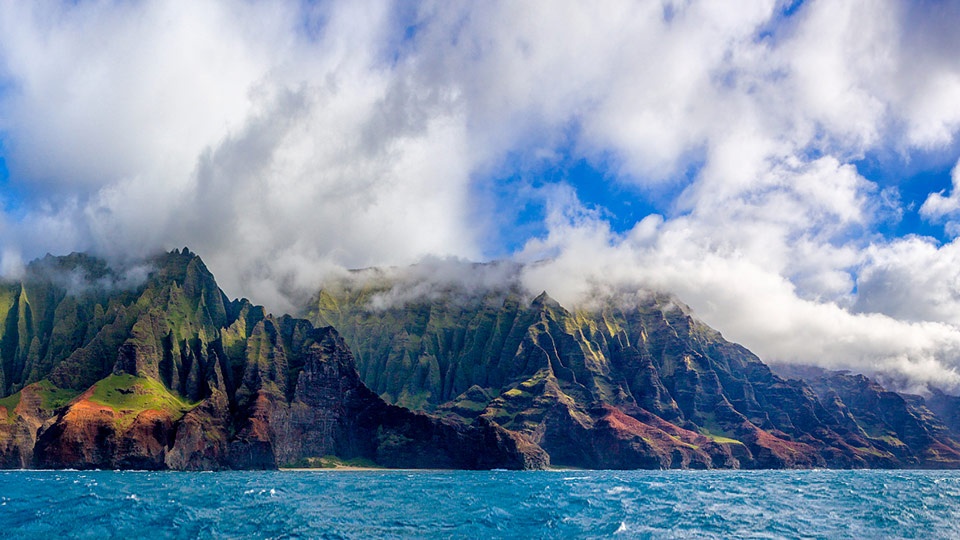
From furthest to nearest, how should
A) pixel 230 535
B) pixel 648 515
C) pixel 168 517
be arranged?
pixel 648 515 → pixel 168 517 → pixel 230 535

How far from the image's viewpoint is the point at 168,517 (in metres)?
81.6

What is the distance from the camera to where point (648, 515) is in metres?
92.6

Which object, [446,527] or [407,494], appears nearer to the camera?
[446,527]

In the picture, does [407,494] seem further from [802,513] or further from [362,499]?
[802,513]

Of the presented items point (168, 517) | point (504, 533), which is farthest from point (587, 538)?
point (168, 517)

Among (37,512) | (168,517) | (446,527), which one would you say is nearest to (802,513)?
(446,527)

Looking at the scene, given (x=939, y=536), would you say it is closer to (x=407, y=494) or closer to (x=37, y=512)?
(x=407, y=494)

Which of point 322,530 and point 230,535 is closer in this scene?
point 230,535

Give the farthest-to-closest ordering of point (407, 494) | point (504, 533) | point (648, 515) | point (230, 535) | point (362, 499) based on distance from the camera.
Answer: point (407, 494), point (362, 499), point (648, 515), point (504, 533), point (230, 535)

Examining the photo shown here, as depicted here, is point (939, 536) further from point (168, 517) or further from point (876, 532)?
point (168, 517)

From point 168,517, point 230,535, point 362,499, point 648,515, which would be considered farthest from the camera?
point 362,499

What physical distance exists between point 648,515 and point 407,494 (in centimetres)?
5149

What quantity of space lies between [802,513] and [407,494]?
67.7m

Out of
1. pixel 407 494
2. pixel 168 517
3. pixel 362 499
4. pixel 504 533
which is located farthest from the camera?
pixel 407 494
